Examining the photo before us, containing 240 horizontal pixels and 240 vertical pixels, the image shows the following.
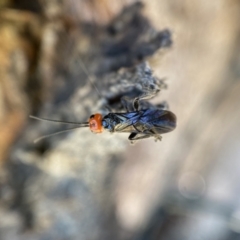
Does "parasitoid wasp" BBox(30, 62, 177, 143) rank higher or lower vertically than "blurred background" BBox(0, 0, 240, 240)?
lower

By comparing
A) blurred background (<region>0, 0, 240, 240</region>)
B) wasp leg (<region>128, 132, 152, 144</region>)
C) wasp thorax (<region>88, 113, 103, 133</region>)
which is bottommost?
wasp leg (<region>128, 132, 152, 144</region>)

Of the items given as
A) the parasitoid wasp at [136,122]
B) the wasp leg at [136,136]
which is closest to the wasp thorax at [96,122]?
the parasitoid wasp at [136,122]

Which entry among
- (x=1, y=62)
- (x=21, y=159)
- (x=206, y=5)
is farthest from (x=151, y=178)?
(x=1, y=62)

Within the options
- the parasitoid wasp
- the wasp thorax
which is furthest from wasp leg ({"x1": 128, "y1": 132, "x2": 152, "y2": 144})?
the wasp thorax

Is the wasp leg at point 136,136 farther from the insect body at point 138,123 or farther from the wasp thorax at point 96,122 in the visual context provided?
the wasp thorax at point 96,122

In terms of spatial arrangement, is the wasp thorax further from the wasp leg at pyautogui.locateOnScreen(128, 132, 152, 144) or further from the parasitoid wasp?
the wasp leg at pyautogui.locateOnScreen(128, 132, 152, 144)

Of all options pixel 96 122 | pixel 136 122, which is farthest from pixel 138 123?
pixel 96 122
